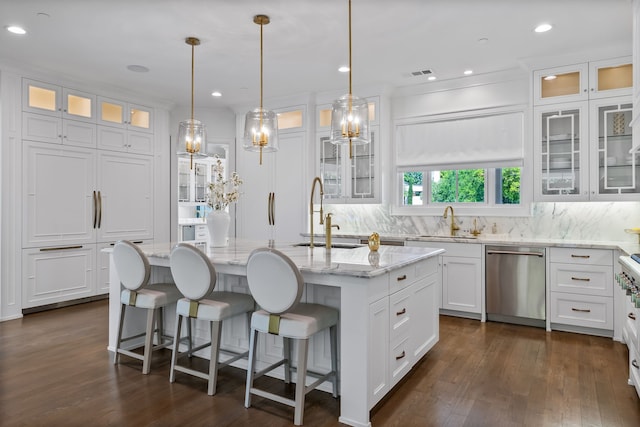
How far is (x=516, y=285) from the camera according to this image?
14.4ft

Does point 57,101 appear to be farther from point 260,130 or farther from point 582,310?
point 582,310

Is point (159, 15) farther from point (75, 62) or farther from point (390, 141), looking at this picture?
point (390, 141)

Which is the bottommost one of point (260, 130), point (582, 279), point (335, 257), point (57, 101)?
point (582, 279)

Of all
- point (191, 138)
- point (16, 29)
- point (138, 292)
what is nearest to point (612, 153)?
point (191, 138)

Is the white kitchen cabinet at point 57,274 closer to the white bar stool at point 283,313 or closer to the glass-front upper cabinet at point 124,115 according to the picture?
the glass-front upper cabinet at point 124,115

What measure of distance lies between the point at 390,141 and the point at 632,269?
356 centimetres

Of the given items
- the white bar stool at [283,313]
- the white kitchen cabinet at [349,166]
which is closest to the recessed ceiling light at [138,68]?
the white kitchen cabinet at [349,166]

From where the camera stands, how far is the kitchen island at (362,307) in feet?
7.88

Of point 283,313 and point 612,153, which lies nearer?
point 283,313

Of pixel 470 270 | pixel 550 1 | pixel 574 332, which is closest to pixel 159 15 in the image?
pixel 550 1

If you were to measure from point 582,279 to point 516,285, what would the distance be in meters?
0.60

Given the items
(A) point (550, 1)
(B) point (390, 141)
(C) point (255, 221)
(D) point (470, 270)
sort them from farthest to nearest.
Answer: (C) point (255, 221) → (B) point (390, 141) → (D) point (470, 270) → (A) point (550, 1)

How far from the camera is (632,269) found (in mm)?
2551

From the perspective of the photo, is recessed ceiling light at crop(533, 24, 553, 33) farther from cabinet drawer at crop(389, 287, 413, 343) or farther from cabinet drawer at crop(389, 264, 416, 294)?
cabinet drawer at crop(389, 287, 413, 343)
